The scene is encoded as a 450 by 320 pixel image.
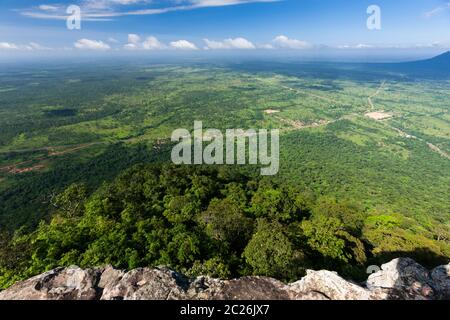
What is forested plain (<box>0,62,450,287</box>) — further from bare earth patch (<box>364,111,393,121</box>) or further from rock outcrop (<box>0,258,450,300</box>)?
rock outcrop (<box>0,258,450,300</box>)

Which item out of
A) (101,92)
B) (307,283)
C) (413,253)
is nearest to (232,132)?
(413,253)

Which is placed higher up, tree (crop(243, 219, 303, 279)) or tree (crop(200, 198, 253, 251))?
tree (crop(243, 219, 303, 279))

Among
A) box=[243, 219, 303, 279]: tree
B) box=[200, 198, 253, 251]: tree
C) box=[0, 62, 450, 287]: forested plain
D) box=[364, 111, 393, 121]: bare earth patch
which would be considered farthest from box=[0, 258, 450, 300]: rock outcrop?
box=[364, 111, 393, 121]: bare earth patch

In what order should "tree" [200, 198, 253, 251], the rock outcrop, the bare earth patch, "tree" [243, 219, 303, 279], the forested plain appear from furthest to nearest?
1. the bare earth patch
2. "tree" [200, 198, 253, 251]
3. the forested plain
4. "tree" [243, 219, 303, 279]
5. the rock outcrop

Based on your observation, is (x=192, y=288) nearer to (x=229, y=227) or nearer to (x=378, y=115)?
(x=229, y=227)

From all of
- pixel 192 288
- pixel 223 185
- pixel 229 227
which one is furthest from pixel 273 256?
pixel 223 185

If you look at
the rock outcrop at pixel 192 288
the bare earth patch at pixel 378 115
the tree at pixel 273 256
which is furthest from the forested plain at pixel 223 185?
the rock outcrop at pixel 192 288
